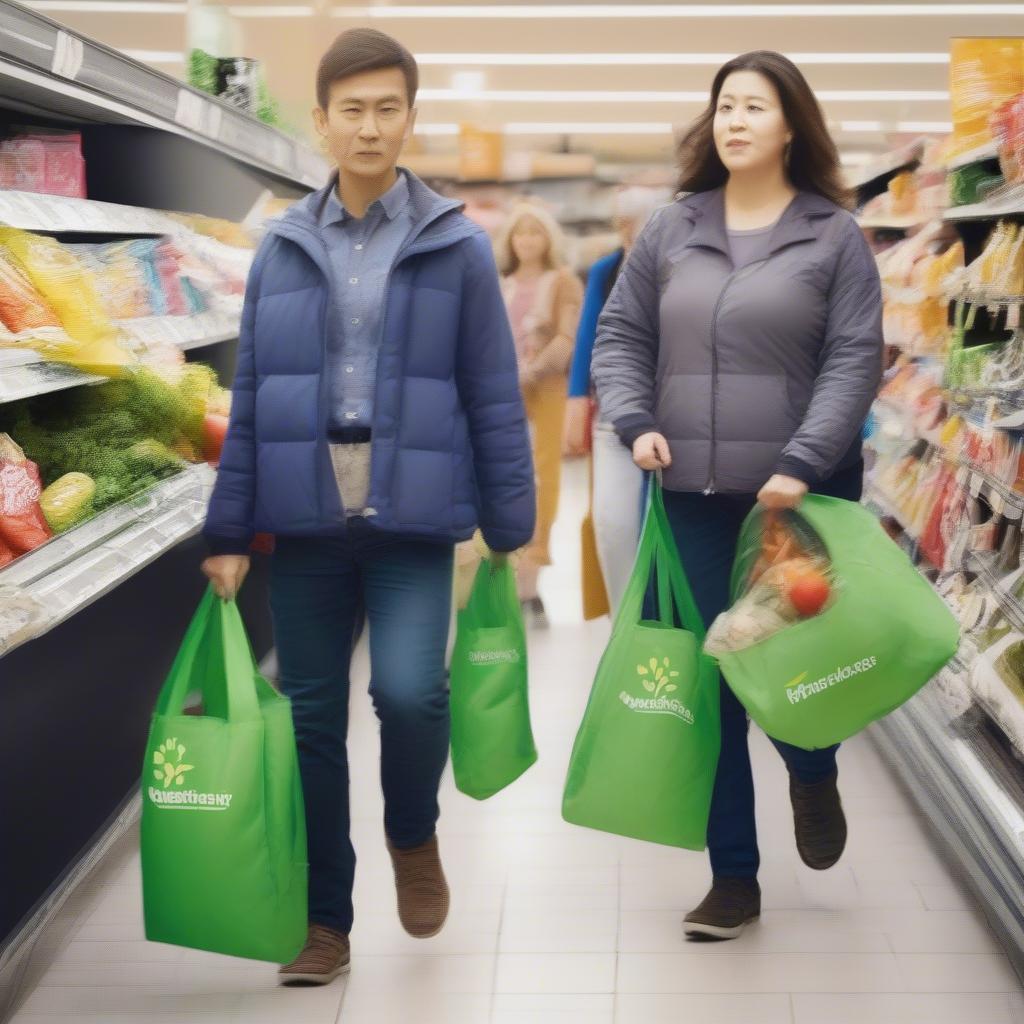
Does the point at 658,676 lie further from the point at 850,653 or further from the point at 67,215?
the point at 67,215

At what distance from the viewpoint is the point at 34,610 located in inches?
89.9

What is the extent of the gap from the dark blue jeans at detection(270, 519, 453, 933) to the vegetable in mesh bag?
500mm

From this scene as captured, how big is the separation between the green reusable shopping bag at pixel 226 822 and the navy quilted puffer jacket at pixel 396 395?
0.27 metres

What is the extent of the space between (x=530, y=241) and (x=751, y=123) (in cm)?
322

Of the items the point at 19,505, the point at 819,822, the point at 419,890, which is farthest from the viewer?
the point at 819,822

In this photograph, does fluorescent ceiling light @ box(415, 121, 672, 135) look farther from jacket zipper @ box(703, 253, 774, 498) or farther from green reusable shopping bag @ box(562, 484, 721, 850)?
green reusable shopping bag @ box(562, 484, 721, 850)

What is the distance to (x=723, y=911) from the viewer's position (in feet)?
A: 9.27

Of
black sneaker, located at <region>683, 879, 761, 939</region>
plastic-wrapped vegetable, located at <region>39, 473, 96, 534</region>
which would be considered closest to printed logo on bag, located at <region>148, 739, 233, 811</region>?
plastic-wrapped vegetable, located at <region>39, 473, 96, 534</region>

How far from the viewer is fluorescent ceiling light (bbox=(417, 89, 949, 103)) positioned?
1399 cm

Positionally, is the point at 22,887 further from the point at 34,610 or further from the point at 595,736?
the point at 595,736

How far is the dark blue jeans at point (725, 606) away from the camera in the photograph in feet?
9.05

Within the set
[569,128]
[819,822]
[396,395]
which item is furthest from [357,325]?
[569,128]

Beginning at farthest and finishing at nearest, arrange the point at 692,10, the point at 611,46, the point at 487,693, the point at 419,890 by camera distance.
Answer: the point at 611,46 < the point at 692,10 < the point at 487,693 < the point at 419,890

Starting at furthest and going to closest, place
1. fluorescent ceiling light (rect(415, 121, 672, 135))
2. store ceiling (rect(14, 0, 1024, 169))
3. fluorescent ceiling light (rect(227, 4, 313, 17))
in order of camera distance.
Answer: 1. fluorescent ceiling light (rect(415, 121, 672, 135))
2. store ceiling (rect(14, 0, 1024, 169))
3. fluorescent ceiling light (rect(227, 4, 313, 17))
